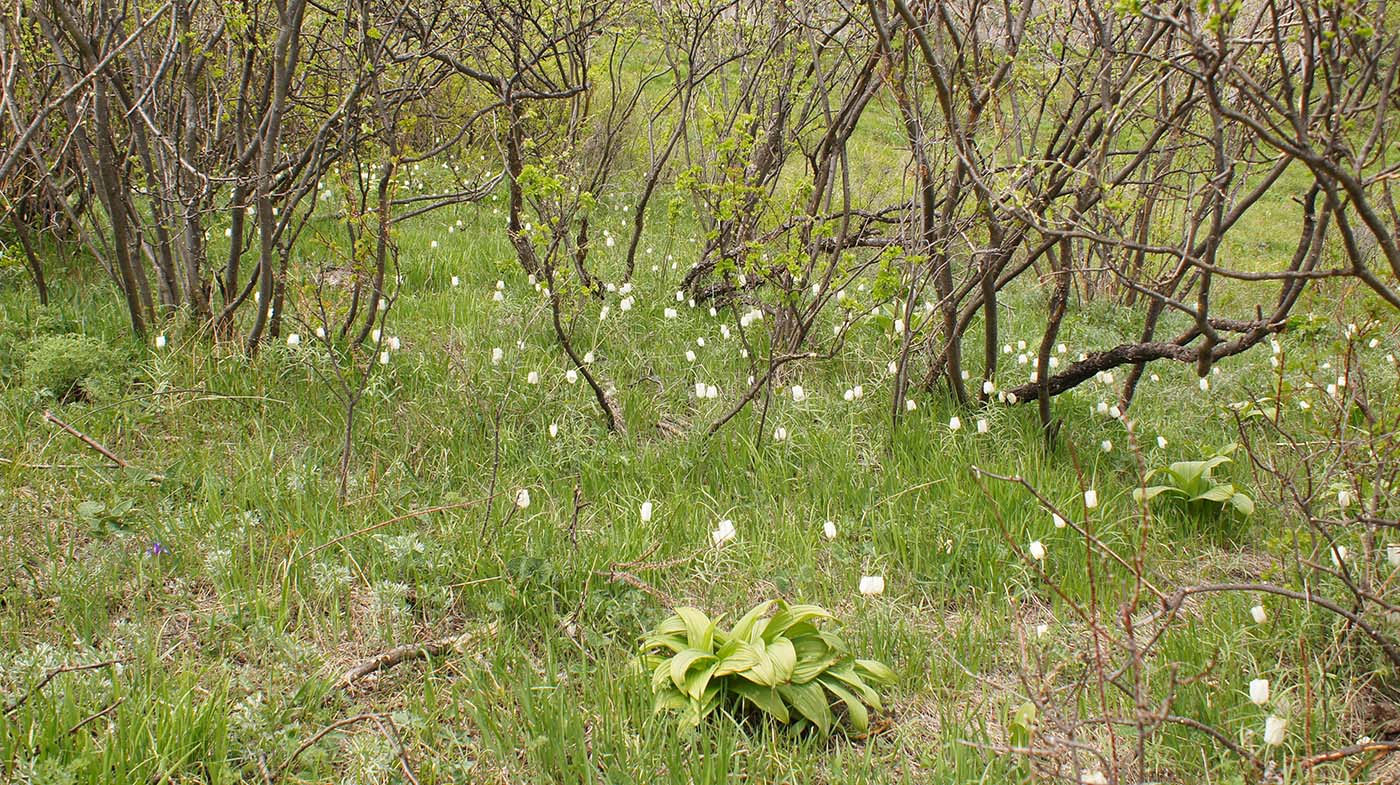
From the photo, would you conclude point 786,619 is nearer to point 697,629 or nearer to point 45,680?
point 697,629

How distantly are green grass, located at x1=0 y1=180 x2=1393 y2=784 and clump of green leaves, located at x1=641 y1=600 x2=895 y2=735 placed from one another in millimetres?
76

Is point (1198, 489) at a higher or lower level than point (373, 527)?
lower

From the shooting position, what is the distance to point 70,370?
4.24 m

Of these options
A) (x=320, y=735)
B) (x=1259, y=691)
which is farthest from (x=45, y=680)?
(x=1259, y=691)

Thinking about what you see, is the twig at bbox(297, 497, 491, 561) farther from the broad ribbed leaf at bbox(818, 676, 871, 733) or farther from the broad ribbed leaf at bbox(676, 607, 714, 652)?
the broad ribbed leaf at bbox(818, 676, 871, 733)

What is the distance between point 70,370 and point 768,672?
342cm

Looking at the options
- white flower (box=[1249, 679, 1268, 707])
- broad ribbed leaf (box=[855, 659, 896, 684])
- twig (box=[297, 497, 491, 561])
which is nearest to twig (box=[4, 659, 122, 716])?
twig (box=[297, 497, 491, 561])

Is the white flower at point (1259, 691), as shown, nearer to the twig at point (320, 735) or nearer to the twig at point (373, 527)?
the twig at point (320, 735)

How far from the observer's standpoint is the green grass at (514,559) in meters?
2.44

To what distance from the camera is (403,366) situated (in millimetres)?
4656

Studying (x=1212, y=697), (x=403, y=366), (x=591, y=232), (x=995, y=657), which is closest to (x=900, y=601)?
(x=995, y=657)

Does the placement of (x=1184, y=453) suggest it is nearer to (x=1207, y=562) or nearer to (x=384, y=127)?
(x=1207, y=562)

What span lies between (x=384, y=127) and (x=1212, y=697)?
11.7 ft

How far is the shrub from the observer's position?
4.13m
